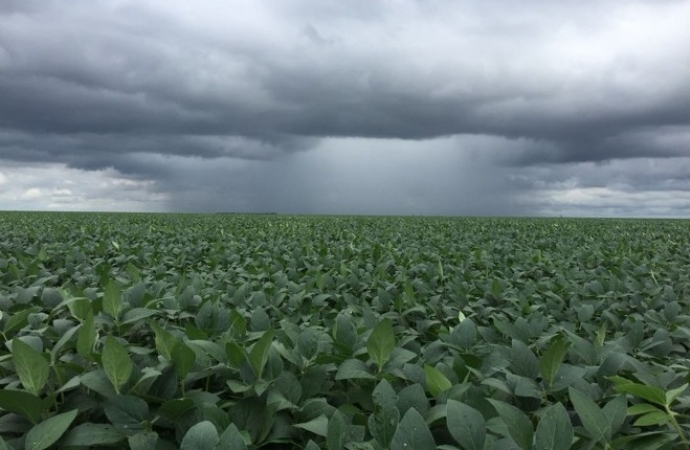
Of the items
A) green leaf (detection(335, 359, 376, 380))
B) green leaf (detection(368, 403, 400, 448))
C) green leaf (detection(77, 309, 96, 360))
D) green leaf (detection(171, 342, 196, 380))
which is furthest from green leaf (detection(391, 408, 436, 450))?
green leaf (detection(77, 309, 96, 360))

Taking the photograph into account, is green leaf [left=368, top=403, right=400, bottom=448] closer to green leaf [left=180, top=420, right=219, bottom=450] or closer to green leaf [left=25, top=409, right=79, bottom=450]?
green leaf [left=180, top=420, right=219, bottom=450]

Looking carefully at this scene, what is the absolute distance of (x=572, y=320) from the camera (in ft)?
13.4

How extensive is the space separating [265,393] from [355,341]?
508 mm

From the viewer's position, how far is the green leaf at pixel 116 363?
5.72 feet

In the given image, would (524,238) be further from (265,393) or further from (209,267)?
(265,393)

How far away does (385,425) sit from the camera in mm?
1574

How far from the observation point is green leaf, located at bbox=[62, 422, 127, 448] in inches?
65.1

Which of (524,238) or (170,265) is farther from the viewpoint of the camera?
(524,238)

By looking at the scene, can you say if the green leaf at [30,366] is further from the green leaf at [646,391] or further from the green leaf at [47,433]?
the green leaf at [646,391]

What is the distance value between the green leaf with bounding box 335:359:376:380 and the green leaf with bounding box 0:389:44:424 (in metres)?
0.92

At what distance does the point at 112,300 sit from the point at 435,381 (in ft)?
4.95

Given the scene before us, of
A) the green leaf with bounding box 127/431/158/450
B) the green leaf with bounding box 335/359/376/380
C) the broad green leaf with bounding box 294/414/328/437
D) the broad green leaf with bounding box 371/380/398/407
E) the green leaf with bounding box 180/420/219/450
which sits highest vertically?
the broad green leaf with bounding box 371/380/398/407

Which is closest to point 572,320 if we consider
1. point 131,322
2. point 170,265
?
point 131,322

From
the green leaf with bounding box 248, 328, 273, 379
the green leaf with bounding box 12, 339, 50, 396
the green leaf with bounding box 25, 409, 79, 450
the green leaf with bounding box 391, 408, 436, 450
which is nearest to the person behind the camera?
the green leaf with bounding box 391, 408, 436, 450
